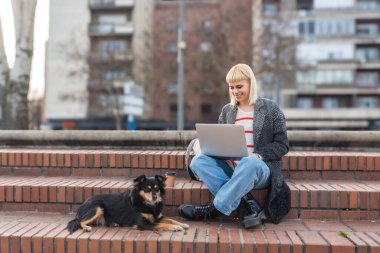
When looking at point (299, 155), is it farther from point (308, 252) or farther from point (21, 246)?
point (21, 246)

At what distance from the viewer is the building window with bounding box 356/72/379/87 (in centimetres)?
4194

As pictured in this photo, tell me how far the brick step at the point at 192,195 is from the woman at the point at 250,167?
0.70ft

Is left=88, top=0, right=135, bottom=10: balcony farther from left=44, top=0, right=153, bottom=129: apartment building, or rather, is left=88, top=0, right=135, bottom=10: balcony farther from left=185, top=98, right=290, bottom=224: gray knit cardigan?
left=185, top=98, right=290, bottom=224: gray knit cardigan

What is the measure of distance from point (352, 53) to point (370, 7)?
5.31 m

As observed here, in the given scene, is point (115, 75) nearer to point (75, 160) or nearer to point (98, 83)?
point (98, 83)

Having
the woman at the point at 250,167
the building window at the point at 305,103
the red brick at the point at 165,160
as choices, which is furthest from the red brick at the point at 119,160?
the building window at the point at 305,103

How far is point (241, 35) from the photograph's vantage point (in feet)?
107

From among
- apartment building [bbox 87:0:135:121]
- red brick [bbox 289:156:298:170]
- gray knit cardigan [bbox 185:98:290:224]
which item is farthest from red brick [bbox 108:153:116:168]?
apartment building [bbox 87:0:135:121]

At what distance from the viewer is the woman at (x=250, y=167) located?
11.6 feet

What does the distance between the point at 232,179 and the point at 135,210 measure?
91cm

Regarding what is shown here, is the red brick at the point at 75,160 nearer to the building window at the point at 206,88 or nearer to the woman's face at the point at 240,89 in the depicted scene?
the woman's face at the point at 240,89

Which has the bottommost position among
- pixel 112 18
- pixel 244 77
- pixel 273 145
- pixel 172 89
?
pixel 273 145

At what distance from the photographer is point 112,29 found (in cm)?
4116

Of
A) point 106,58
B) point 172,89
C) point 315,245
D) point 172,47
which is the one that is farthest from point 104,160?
point 172,89
